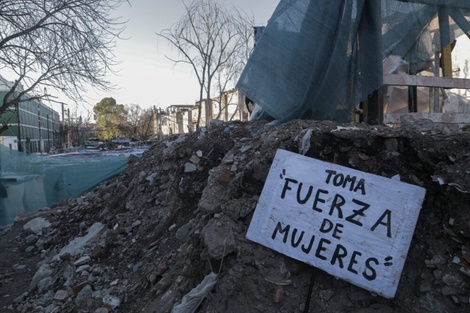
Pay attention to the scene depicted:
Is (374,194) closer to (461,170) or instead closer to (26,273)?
(461,170)

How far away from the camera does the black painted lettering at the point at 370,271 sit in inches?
77.8

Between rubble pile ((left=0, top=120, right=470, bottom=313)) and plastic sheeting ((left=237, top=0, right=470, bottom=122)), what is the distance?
466 millimetres

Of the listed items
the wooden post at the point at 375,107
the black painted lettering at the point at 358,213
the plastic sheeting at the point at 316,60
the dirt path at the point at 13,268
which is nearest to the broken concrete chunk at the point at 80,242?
the dirt path at the point at 13,268

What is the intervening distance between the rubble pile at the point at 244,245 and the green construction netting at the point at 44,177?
2.87 m

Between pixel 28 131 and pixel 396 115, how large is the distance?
38.9 meters

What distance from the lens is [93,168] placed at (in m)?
6.83

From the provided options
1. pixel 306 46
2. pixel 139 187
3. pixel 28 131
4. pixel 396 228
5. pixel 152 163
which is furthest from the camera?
pixel 28 131

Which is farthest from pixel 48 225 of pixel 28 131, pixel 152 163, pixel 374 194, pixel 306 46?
pixel 28 131

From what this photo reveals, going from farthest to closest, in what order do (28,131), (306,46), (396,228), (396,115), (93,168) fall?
1. (28,131)
2. (93,168)
3. (396,115)
4. (306,46)
5. (396,228)

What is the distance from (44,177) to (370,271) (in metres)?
6.51

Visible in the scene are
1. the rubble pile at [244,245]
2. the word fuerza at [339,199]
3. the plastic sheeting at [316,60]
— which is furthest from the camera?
the plastic sheeting at [316,60]

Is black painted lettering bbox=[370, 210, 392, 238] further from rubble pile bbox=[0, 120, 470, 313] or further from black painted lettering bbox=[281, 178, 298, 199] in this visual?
black painted lettering bbox=[281, 178, 298, 199]

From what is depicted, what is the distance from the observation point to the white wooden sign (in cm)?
201

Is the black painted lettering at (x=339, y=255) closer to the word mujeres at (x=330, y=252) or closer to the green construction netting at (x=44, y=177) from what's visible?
the word mujeres at (x=330, y=252)
